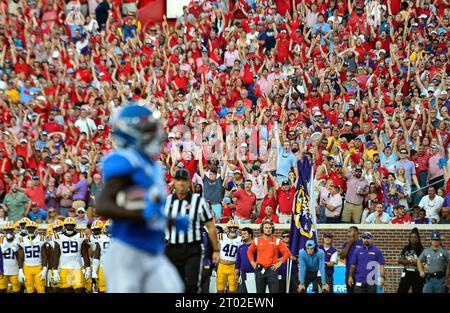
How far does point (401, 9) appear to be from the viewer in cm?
2270

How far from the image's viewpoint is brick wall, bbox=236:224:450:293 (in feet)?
58.4

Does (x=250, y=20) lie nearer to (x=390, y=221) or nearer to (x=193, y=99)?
(x=193, y=99)

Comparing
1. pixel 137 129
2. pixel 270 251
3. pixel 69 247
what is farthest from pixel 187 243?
pixel 69 247

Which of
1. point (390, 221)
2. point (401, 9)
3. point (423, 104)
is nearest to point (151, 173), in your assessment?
point (390, 221)

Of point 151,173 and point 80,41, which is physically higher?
point 80,41

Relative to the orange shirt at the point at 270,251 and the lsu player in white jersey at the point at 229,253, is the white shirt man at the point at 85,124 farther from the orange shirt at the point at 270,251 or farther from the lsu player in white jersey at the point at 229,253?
the orange shirt at the point at 270,251

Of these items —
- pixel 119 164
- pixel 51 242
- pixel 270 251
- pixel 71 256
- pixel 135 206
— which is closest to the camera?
pixel 135 206

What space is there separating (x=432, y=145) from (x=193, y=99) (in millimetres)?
5366

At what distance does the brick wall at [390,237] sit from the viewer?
17.8 metres

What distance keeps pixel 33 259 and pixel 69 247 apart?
1.17 meters

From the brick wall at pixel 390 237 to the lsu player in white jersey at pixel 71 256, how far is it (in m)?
2.97

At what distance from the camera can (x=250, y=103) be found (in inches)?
825

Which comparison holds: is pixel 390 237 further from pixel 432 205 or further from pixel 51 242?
pixel 51 242

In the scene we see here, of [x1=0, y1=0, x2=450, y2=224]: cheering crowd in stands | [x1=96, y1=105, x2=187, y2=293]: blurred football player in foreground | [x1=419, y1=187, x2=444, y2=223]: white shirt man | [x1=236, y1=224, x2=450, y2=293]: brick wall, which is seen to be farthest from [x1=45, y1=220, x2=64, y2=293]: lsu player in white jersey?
[x1=96, y1=105, x2=187, y2=293]: blurred football player in foreground
